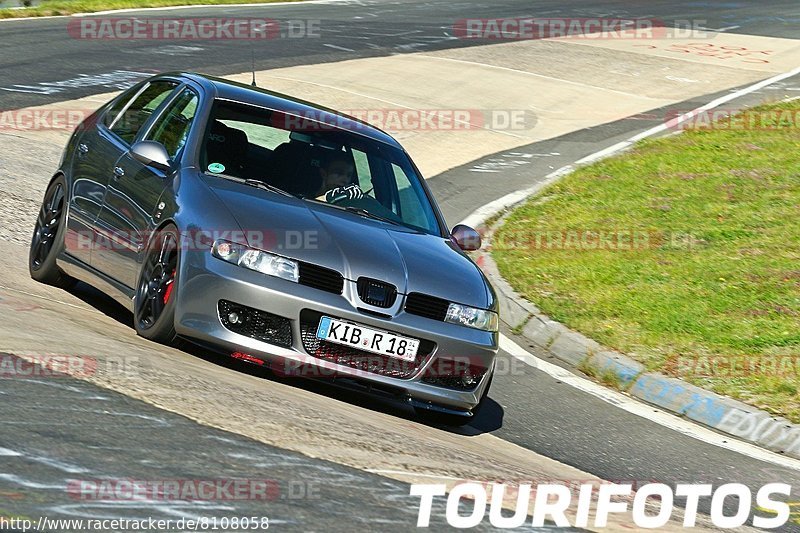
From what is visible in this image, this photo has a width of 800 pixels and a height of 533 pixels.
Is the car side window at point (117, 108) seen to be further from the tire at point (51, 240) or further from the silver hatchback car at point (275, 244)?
the tire at point (51, 240)

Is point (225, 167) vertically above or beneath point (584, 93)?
above

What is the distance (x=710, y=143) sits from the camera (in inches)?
683

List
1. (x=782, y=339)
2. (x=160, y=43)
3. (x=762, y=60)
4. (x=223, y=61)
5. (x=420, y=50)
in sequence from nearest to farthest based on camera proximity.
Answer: (x=782, y=339)
(x=223, y=61)
(x=160, y=43)
(x=420, y=50)
(x=762, y=60)

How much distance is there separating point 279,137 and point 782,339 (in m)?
4.16

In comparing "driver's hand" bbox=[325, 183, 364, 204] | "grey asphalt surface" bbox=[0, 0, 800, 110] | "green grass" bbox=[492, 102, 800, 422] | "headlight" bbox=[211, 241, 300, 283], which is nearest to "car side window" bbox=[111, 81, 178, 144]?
"driver's hand" bbox=[325, 183, 364, 204]

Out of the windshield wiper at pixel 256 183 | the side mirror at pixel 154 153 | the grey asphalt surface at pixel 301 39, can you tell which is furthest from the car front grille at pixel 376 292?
the grey asphalt surface at pixel 301 39

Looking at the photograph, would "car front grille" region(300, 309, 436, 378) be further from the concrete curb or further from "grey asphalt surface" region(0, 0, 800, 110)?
"grey asphalt surface" region(0, 0, 800, 110)

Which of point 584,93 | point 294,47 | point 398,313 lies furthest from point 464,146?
point 398,313

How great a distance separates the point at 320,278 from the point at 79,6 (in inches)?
861

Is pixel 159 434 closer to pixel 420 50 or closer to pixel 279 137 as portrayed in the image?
pixel 279 137

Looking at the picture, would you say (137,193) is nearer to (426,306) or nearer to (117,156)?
(117,156)

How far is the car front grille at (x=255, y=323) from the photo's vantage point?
6.68 meters

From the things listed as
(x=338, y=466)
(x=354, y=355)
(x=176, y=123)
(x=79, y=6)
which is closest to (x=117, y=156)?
(x=176, y=123)

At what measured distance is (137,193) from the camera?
7.67 meters
